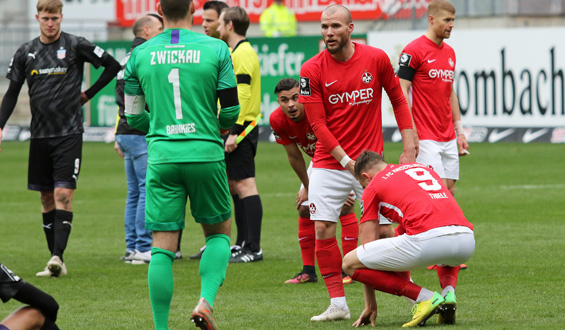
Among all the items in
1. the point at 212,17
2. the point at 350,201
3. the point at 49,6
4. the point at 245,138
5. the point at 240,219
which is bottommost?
the point at 240,219

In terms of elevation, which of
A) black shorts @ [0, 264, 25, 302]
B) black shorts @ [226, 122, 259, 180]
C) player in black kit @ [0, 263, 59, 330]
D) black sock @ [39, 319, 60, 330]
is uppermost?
black shorts @ [0, 264, 25, 302]

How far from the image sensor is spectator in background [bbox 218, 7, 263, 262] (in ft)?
32.4

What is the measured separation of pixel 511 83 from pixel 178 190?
17140 mm

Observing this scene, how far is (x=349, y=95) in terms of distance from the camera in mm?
7160

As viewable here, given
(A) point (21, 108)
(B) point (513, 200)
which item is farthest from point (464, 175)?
(A) point (21, 108)

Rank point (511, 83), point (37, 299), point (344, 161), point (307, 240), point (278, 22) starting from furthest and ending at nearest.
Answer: point (278, 22)
point (511, 83)
point (307, 240)
point (344, 161)
point (37, 299)

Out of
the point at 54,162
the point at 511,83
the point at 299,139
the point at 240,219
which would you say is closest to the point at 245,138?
the point at 240,219

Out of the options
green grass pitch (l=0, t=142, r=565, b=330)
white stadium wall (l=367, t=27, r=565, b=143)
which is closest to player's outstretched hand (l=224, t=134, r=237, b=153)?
green grass pitch (l=0, t=142, r=565, b=330)

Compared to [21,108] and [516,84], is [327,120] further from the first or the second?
[21,108]

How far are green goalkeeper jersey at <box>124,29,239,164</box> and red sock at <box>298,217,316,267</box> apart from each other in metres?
2.47

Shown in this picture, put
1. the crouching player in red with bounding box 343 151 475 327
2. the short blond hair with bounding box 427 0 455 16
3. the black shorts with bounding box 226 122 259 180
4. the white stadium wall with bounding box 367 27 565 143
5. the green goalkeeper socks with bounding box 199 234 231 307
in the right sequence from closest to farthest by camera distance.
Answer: the green goalkeeper socks with bounding box 199 234 231 307 → the crouching player in red with bounding box 343 151 475 327 → the short blond hair with bounding box 427 0 455 16 → the black shorts with bounding box 226 122 259 180 → the white stadium wall with bounding box 367 27 565 143

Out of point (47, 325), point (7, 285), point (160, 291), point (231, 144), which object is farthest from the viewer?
point (231, 144)

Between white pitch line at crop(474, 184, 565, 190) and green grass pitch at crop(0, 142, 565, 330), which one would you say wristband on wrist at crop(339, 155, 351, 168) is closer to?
green grass pitch at crop(0, 142, 565, 330)

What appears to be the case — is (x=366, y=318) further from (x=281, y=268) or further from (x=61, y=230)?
(x=61, y=230)
